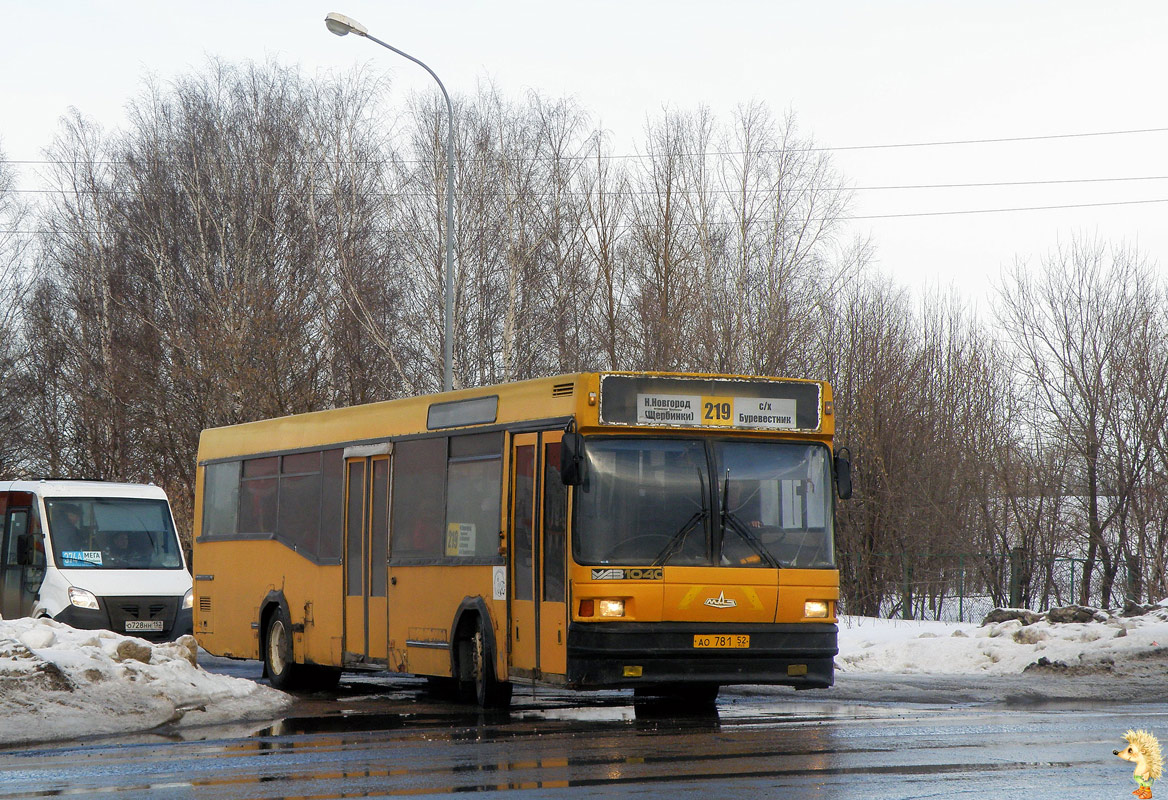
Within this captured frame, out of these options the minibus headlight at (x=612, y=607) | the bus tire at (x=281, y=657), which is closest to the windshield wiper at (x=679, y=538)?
the minibus headlight at (x=612, y=607)

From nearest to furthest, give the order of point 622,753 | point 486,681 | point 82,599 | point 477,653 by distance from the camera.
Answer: point 622,753
point 486,681
point 477,653
point 82,599

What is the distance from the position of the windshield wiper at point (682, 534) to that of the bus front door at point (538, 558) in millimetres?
765

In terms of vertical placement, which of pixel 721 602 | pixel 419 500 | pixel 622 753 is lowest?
pixel 622 753

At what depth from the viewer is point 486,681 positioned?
13.2m

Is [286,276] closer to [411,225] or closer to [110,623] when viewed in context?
[411,225]

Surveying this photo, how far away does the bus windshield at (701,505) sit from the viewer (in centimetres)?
1206

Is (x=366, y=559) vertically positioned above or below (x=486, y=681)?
above

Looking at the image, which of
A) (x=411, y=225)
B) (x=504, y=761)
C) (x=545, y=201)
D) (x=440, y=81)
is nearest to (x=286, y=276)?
(x=411, y=225)

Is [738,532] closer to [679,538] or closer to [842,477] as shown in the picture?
[679,538]

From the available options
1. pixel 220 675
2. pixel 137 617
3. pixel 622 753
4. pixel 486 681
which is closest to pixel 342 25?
pixel 137 617

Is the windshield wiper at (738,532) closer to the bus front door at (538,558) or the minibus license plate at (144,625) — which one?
the bus front door at (538,558)

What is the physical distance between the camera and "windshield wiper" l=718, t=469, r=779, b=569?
12258mm

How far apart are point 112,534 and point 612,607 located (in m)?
11.1

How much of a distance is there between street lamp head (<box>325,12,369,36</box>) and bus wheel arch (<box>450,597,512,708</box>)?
43.3ft
